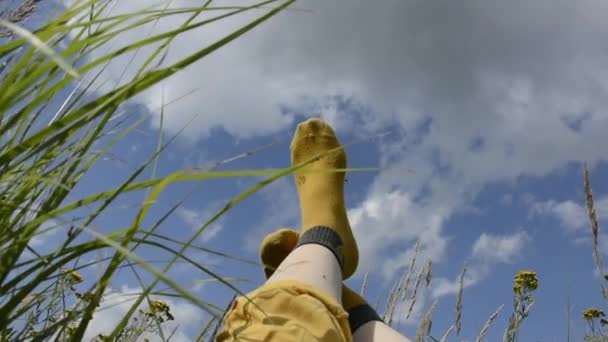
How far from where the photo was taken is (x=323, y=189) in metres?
2.16

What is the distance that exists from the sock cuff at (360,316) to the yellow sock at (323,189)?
29cm

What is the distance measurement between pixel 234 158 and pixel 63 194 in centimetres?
12

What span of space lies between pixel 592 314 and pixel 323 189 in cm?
100

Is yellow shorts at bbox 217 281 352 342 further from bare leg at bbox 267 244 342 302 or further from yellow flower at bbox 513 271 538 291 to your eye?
yellow flower at bbox 513 271 538 291

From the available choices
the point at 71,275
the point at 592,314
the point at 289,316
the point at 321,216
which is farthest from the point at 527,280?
the point at 71,275

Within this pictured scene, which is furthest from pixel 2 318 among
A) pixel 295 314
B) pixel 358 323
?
pixel 358 323

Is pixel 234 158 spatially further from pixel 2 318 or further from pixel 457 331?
pixel 457 331

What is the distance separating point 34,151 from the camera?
452mm

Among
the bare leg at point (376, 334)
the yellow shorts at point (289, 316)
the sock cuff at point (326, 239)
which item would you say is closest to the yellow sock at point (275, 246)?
the sock cuff at point (326, 239)

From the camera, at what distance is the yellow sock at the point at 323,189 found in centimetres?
202

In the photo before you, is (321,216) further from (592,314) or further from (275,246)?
(592,314)

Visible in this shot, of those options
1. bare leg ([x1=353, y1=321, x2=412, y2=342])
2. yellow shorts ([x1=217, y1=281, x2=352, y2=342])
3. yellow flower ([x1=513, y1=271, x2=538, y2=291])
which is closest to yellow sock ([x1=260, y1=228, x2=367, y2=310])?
bare leg ([x1=353, y1=321, x2=412, y2=342])

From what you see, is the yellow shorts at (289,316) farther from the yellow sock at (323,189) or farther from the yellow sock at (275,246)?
Result: the yellow sock at (275,246)

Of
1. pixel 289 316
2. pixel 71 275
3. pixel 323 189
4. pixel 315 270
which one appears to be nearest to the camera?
pixel 71 275
